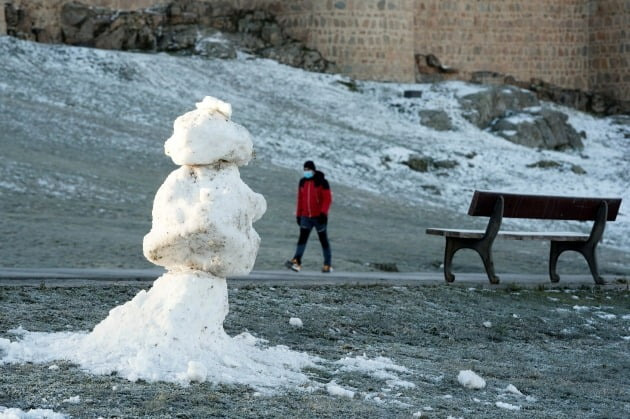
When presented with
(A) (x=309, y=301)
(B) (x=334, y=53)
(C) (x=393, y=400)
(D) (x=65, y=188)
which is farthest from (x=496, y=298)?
(B) (x=334, y=53)

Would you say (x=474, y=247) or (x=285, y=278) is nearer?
(x=285, y=278)

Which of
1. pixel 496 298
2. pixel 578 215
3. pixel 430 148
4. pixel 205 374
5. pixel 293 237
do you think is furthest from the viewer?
pixel 430 148

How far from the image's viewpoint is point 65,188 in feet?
51.8

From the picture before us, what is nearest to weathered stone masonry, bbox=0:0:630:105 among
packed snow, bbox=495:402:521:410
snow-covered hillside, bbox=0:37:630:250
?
snow-covered hillside, bbox=0:37:630:250

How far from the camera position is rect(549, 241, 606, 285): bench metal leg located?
37.7 feet

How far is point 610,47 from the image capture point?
3400 centimetres

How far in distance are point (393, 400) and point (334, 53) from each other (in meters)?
23.9

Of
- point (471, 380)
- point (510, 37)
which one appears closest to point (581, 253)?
point (471, 380)

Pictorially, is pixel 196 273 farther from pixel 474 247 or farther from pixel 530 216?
pixel 530 216

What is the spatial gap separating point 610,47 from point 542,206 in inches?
926

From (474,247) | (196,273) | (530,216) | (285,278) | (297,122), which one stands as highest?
(196,273)

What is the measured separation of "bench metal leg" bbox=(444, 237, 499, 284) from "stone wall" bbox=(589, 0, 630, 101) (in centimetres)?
2323

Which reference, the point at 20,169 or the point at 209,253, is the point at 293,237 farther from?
the point at 209,253

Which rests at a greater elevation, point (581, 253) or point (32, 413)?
point (32, 413)
